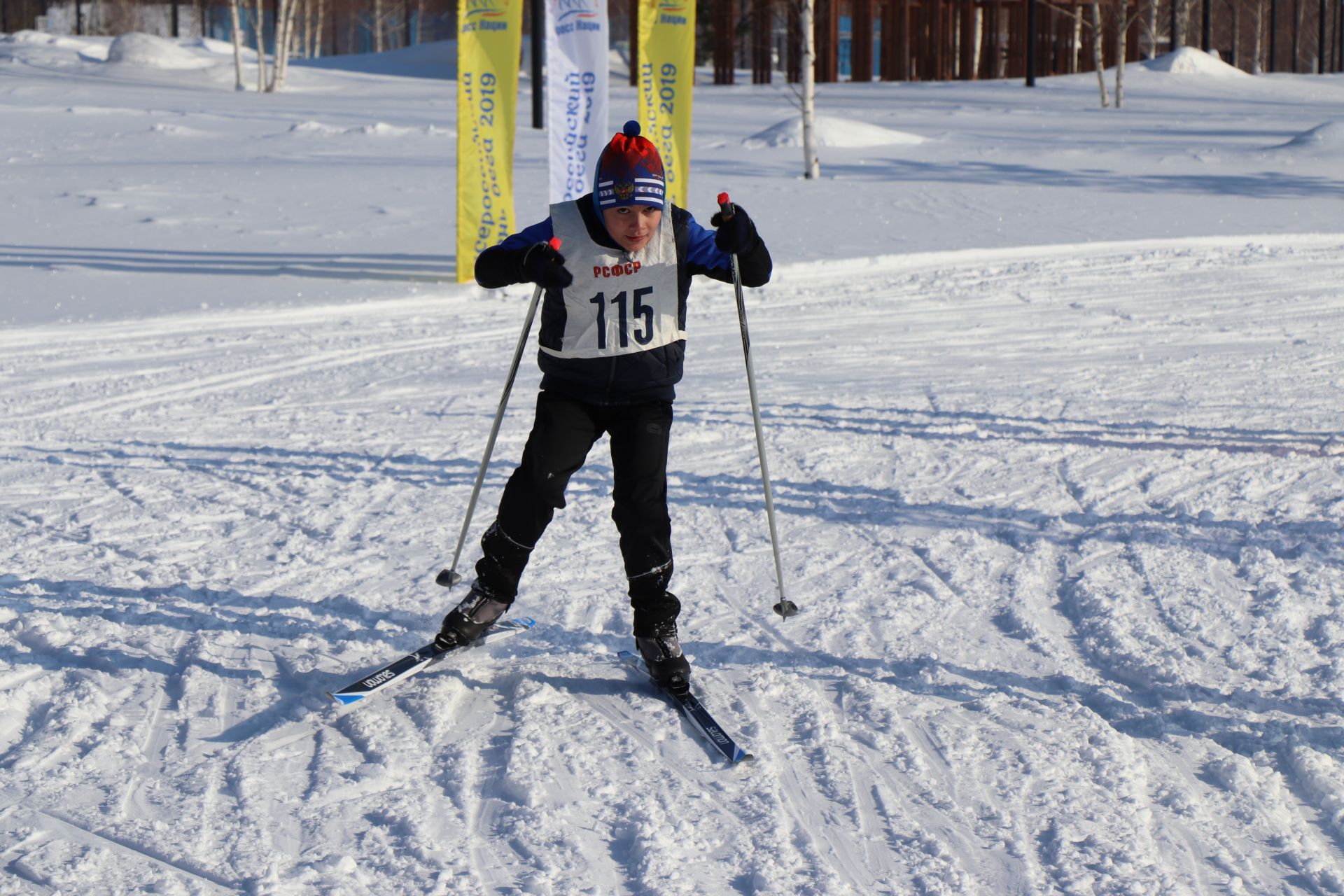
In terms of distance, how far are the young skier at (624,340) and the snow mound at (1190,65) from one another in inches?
1385

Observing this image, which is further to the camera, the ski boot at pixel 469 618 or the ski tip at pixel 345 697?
the ski boot at pixel 469 618

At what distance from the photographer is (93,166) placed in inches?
727

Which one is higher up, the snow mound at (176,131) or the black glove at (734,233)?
the snow mound at (176,131)

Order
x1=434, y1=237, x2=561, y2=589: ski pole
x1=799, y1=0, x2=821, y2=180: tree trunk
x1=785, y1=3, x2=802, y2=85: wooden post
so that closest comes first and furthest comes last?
1. x1=434, y1=237, x2=561, y2=589: ski pole
2. x1=799, y1=0, x2=821, y2=180: tree trunk
3. x1=785, y1=3, x2=802, y2=85: wooden post

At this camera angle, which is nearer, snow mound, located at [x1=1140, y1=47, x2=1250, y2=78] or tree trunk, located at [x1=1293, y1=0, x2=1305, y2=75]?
snow mound, located at [x1=1140, y1=47, x2=1250, y2=78]

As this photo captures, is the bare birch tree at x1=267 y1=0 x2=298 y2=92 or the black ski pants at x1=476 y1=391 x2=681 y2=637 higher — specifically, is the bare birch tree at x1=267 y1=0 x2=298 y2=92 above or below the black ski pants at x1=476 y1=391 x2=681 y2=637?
above

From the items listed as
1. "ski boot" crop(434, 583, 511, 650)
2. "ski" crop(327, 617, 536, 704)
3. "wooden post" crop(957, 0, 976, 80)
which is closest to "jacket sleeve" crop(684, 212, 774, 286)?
"ski boot" crop(434, 583, 511, 650)

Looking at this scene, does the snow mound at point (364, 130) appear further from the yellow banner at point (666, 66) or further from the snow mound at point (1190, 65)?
the snow mound at point (1190, 65)

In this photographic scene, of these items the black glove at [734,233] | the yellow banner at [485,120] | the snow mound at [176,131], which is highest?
the snow mound at [176,131]

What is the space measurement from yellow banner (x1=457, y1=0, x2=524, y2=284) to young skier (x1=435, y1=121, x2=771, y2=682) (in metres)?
7.65

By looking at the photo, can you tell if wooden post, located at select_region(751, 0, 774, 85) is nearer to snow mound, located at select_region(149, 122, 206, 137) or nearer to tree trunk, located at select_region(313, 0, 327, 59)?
snow mound, located at select_region(149, 122, 206, 137)

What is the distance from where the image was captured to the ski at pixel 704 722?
339cm

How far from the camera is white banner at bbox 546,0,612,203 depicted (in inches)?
432

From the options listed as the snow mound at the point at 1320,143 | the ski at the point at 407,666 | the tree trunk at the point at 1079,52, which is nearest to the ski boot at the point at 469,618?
the ski at the point at 407,666
